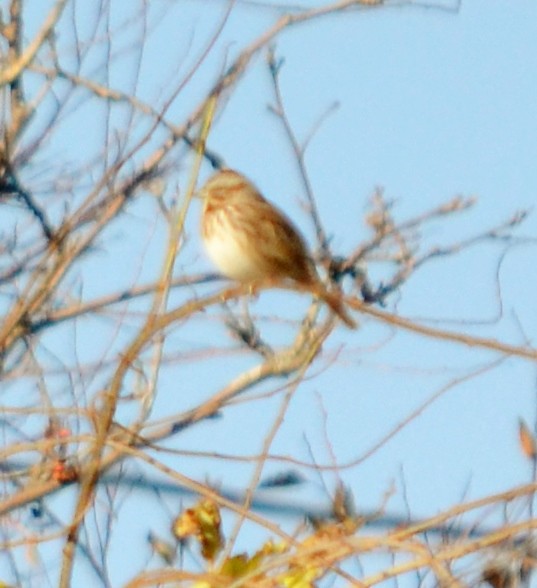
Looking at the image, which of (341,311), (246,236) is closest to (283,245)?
(246,236)

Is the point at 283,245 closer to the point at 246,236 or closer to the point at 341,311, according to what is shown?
the point at 246,236

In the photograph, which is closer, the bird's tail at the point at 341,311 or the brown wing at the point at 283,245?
the bird's tail at the point at 341,311

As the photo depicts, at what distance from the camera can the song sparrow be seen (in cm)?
657

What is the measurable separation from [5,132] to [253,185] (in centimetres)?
240

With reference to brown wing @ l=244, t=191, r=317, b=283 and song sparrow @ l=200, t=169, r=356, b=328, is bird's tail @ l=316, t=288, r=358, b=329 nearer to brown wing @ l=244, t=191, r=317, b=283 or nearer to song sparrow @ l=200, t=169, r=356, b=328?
brown wing @ l=244, t=191, r=317, b=283

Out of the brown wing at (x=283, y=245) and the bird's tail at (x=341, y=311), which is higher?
the brown wing at (x=283, y=245)

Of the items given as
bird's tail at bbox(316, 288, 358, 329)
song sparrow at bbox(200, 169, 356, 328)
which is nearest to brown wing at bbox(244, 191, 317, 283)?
song sparrow at bbox(200, 169, 356, 328)

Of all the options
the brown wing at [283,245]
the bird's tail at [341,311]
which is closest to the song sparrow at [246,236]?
the brown wing at [283,245]

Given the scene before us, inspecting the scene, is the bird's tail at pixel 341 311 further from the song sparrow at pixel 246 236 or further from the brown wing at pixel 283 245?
the song sparrow at pixel 246 236

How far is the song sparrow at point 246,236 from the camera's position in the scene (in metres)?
6.57

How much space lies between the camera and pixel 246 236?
674 centimetres

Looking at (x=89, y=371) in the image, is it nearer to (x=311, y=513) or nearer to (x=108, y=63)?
(x=108, y=63)

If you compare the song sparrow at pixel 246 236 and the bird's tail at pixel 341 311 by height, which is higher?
the song sparrow at pixel 246 236

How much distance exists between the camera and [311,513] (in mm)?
3596
